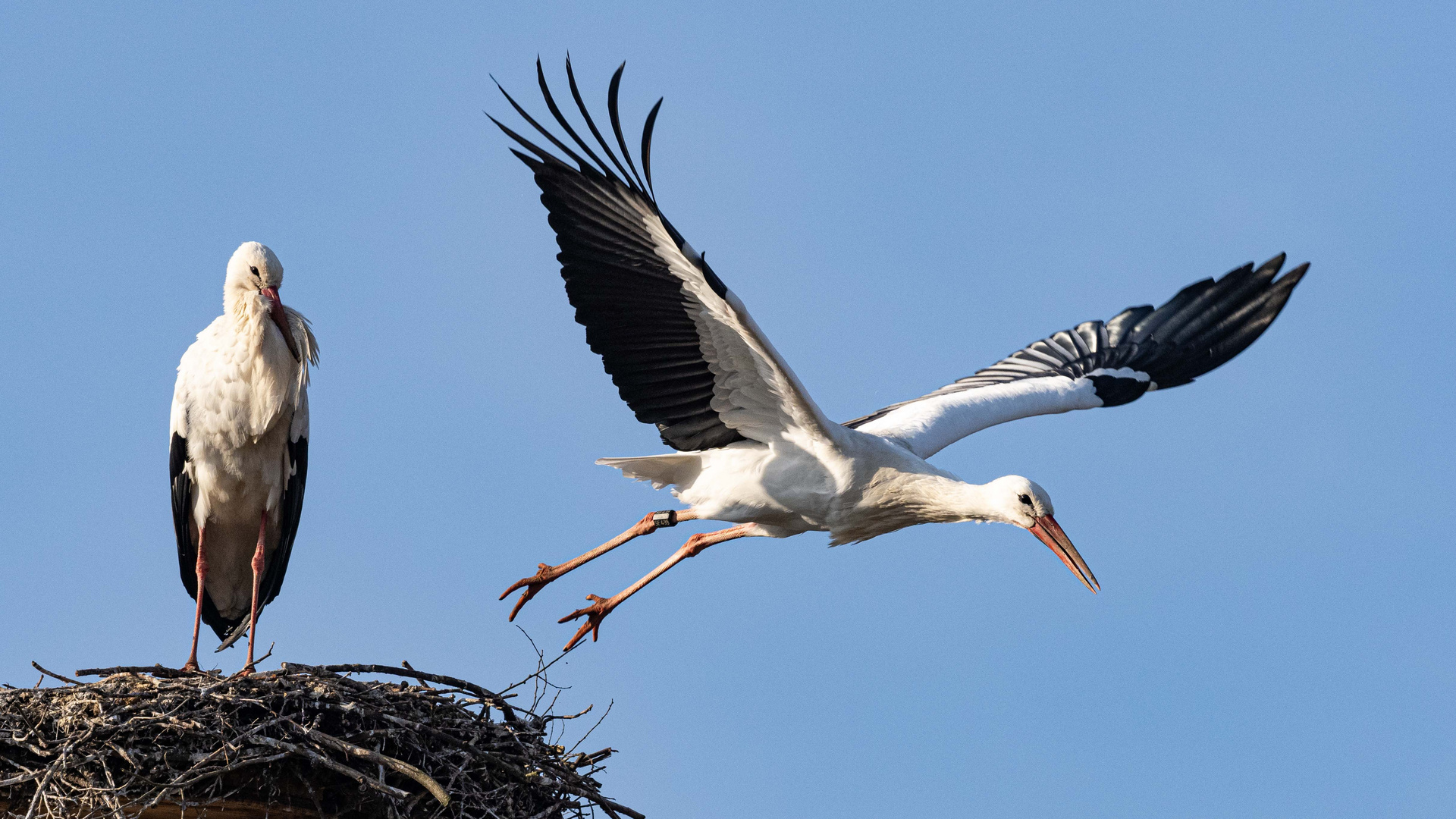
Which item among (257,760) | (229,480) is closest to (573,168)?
(229,480)

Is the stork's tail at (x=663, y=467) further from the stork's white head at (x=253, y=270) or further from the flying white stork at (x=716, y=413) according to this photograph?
the stork's white head at (x=253, y=270)

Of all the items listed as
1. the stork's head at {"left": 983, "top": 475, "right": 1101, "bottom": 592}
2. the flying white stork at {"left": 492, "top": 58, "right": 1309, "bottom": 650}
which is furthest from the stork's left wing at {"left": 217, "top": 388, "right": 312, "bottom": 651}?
the stork's head at {"left": 983, "top": 475, "right": 1101, "bottom": 592}

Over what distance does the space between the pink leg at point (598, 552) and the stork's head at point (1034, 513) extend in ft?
5.08

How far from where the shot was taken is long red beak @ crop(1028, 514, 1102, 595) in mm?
7977

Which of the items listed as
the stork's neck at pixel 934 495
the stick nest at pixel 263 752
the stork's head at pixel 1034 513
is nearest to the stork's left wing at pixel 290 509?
the stick nest at pixel 263 752

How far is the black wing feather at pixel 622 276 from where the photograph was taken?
22.1ft

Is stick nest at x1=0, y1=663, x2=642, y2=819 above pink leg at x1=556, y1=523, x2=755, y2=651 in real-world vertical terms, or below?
below

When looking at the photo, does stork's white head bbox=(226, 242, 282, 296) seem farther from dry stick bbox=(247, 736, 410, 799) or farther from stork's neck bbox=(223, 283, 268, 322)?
dry stick bbox=(247, 736, 410, 799)

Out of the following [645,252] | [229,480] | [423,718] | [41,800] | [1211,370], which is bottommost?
[41,800]

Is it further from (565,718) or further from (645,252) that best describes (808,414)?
(565,718)

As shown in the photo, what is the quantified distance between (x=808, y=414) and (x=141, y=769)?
3.34 m

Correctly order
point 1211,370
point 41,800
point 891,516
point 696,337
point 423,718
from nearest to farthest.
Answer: point 41,800, point 423,718, point 696,337, point 891,516, point 1211,370

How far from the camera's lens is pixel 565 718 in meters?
6.63

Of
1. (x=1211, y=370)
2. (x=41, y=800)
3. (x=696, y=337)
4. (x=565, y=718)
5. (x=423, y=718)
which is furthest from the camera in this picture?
(x=1211, y=370)
